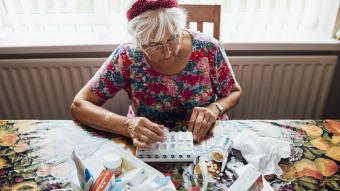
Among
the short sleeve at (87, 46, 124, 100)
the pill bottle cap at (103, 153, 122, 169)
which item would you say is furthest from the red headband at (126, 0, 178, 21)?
the pill bottle cap at (103, 153, 122, 169)

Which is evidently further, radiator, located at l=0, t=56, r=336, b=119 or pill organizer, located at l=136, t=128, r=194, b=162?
radiator, located at l=0, t=56, r=336, b=119

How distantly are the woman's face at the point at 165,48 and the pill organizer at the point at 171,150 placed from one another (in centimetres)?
30

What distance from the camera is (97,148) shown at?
991mm

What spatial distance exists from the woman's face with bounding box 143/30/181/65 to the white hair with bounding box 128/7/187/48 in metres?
0.02

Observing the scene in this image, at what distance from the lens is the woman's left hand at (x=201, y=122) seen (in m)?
1.03

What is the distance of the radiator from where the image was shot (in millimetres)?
1690

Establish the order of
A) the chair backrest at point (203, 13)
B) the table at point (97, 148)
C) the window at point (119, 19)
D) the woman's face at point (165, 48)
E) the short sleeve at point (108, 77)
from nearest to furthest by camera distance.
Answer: the table at point (97, 148) → the woman's face at point (165, 48) → the short sleeve at point (108, 77) → the chair backrest at point (203, 13) → the window at point (119, 19)

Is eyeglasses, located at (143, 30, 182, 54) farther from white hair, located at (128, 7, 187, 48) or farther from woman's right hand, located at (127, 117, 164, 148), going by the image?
woman's right hand, located at (127, 117, 164, 148)

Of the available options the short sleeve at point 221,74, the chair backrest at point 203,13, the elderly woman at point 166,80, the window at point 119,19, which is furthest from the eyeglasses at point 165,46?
the window at point 119,19

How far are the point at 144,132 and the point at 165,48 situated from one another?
1.05 ft

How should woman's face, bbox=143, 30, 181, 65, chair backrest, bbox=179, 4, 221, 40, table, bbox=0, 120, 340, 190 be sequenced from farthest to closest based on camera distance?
chair backrest, bbox=179, 4, 221, 40, woman's face, bbox=143, 30, 181, 65, table, bbox=0, 120, 340, 190

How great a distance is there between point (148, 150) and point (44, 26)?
45.8 inches

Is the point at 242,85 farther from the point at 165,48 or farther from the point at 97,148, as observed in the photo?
the point at 97,148

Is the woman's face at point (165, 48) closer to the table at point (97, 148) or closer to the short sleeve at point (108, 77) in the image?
the short sleeve at point (108, 77)
